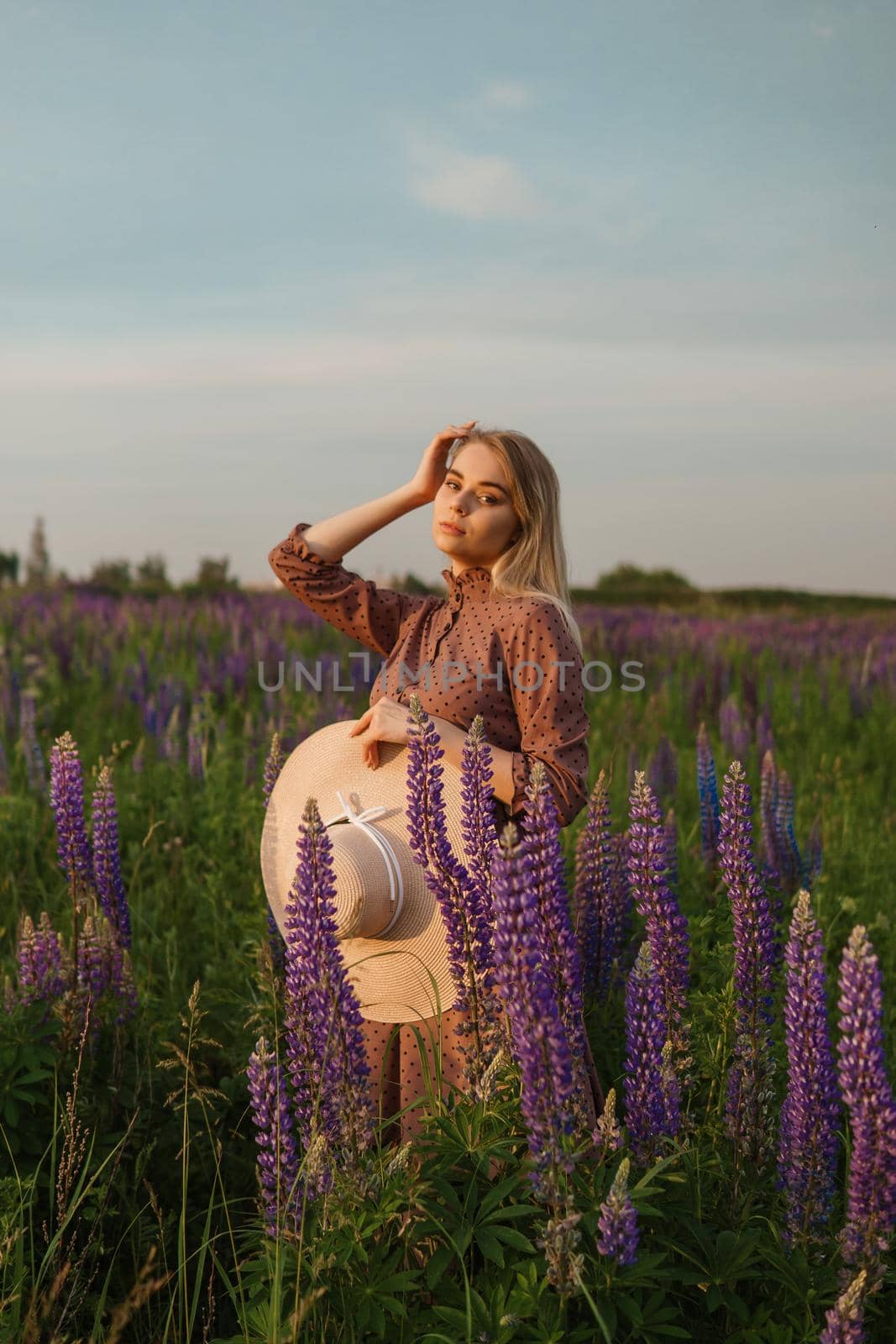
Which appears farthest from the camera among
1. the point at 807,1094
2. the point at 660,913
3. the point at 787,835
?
the point at 787,835

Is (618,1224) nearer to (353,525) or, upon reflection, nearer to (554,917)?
(554,917)

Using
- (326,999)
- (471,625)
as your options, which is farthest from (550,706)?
(326,999)

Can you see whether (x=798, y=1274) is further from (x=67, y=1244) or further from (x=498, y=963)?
(x=67, y=1244)

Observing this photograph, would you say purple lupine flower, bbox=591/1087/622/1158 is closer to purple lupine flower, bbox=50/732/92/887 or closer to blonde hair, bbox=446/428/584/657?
blonde hair, bbox=446/428/584/657

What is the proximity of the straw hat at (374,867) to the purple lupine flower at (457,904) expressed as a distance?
367mm

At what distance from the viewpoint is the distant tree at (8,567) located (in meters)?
14.8

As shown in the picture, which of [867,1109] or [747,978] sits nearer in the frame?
[867,1109]

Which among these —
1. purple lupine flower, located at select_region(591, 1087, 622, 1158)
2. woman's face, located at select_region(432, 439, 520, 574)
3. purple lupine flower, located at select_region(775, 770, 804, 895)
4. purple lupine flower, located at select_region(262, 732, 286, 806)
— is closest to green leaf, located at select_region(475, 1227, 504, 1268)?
purple lupine flower, located at select_region(591, 1087, 622, 1158)

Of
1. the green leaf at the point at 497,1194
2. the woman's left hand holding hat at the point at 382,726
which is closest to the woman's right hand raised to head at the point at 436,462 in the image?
the woman's left hand holding hat at the point at 382,726

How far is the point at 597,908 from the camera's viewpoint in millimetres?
3838

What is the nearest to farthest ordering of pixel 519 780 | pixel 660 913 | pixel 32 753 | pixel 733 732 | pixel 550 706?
pixel 660 913 < pixel 519 780 < pixel 550 706 < pixel 32 753 < pixel 733 732

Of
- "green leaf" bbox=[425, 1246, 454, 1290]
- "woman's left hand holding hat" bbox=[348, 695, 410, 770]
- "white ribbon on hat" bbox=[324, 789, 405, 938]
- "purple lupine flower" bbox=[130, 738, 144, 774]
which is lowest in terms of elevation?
"green leaf" bbox=[425, 1246, 454, 1290]

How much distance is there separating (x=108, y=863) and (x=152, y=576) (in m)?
11.6

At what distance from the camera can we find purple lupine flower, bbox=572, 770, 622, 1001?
379 centimetres
